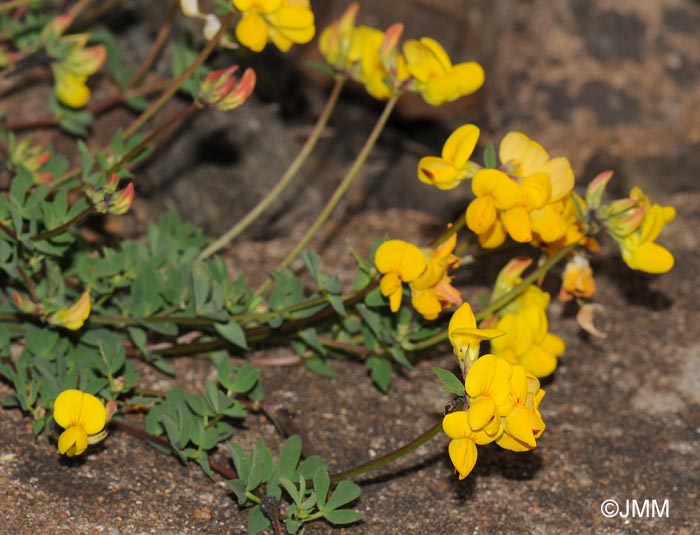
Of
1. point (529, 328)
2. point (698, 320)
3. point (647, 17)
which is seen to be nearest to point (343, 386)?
point (529, 328)

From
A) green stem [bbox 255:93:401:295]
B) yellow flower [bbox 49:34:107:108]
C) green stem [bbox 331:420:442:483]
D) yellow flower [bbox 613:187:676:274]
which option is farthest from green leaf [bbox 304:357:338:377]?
yellow flower [bbox 49:34:107:108]

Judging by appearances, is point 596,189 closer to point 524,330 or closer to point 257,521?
point 524,330

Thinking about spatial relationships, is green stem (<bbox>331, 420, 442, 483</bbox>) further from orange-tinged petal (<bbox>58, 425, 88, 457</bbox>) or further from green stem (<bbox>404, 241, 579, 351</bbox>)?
orange-tinged petal (<bbox>58, 425, 88, 457</bbox>)

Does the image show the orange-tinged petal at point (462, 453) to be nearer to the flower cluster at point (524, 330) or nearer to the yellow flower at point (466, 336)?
the yellow flower at point (466, 336)

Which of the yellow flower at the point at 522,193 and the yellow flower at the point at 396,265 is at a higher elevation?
the yellow flower at the point at 522,193

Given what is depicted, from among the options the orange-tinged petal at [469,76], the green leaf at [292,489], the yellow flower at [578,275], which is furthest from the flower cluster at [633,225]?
the green leaf at [292,489]

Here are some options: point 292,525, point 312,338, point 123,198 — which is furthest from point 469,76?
point 292,525
